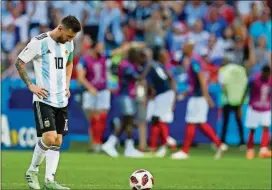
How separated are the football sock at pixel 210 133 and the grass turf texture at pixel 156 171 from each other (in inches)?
15.6

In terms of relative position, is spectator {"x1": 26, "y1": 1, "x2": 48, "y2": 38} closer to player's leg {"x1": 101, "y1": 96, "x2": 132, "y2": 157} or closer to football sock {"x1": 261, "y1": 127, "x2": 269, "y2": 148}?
player's leg {"x1": 101, "y1": 96, "x2": 132, "y2": 157}

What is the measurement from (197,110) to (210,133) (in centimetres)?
63

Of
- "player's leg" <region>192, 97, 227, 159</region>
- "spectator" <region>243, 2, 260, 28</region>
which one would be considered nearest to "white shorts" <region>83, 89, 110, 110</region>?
"player's leg" <region>192, 97, 227, 159</region>

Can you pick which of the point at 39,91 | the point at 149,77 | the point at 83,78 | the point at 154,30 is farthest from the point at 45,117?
the point at 154,30

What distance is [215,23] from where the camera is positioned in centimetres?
2489

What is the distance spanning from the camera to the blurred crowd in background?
2359cm

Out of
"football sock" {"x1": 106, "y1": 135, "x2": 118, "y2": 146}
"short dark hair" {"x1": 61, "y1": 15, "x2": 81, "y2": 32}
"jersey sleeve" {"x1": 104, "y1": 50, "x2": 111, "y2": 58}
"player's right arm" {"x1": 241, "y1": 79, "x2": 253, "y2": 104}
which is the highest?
"short dark hair" {"x1": 61, "y1": 15, "x2": 81, "y2": 32}

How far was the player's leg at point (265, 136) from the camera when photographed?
20.2 metres

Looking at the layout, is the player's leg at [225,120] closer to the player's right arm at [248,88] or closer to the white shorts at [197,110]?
the player's right arm at [248,88]

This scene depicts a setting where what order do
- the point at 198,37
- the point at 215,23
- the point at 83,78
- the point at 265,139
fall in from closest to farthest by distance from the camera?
the point at 265,139
the point at 83,78
the point at 198,37
the point at 215,23

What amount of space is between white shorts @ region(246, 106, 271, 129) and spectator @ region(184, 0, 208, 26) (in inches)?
212

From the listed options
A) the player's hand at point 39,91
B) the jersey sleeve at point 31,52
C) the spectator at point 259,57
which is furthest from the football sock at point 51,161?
the spectator at point 259,57

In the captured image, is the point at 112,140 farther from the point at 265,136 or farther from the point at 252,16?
the point at 252,16

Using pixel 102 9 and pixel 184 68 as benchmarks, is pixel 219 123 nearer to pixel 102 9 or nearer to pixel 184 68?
pixel 184 68
